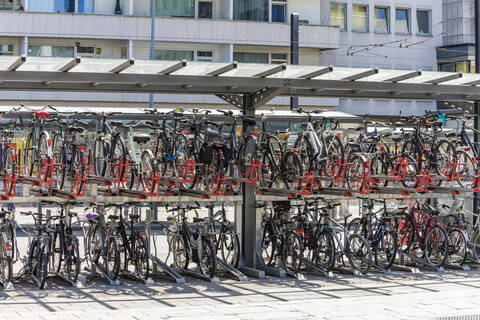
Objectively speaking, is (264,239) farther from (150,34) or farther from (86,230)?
(150,34)

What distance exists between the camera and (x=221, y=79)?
1328 cm

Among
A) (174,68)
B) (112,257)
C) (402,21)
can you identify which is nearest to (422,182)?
(174,68)

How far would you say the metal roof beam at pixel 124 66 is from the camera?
39.6 feet

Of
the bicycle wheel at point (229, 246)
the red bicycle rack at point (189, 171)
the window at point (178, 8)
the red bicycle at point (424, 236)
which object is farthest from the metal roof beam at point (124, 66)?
the window at point (178, 8)

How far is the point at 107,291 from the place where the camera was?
12656mm

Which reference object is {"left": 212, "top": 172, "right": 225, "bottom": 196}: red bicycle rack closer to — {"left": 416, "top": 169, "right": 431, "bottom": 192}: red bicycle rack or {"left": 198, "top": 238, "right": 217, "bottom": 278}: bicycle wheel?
{"left": 198, "top": 238, "right": 217, "bottom": 278}: bicycle wheel

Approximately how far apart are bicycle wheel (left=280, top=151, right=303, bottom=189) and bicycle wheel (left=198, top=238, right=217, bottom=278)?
165 cm

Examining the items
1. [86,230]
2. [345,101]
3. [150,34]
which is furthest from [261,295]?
[345,101]

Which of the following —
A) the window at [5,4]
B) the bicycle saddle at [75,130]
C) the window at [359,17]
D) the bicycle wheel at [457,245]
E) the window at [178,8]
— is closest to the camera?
the bicycle saddle at [75,130]

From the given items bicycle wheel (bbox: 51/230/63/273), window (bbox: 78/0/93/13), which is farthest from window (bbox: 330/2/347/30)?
bicycle wheel (bbox: 51/230/63/273)

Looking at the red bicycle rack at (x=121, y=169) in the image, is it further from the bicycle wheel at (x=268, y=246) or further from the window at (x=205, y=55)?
the window at (x=205, y=55)

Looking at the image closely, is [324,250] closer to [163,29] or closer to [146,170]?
[146,170]

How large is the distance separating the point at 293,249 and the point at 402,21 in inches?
1311

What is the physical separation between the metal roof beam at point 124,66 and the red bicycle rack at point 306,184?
3.50m
